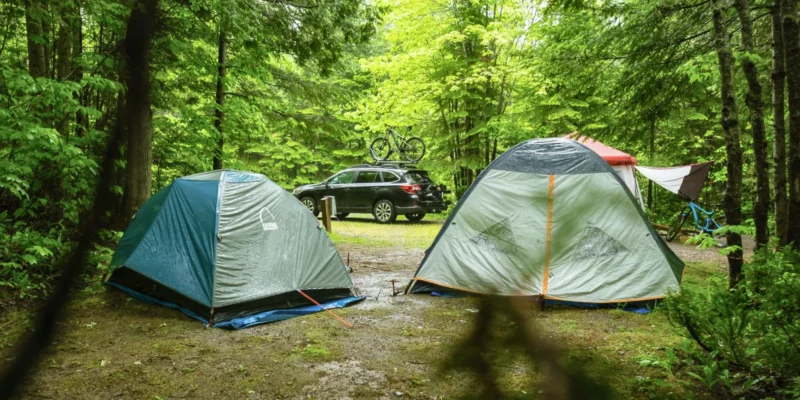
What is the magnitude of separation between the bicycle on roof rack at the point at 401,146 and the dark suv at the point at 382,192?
1680mm

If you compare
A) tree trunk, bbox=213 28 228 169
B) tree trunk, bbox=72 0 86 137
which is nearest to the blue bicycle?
tree trunk, bbox=213 28 228 169

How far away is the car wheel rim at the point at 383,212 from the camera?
12.7 metres

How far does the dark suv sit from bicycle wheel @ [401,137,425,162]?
1854 mm

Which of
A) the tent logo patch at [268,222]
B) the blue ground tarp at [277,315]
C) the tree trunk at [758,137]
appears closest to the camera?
the tree trunk at [758,137]

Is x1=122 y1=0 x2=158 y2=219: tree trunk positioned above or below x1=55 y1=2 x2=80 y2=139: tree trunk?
below

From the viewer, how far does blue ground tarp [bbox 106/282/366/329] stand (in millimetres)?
4594

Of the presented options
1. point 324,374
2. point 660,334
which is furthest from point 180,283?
point 660,334

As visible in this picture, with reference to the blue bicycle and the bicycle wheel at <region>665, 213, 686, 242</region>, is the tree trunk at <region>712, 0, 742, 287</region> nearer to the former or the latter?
the blue bicycle

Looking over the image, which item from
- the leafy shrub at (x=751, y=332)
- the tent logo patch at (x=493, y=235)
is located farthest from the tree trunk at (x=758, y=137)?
the tent logo patch at (x=493, y=235)

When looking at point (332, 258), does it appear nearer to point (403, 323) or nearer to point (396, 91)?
point (403, 323)

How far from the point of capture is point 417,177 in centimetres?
1258

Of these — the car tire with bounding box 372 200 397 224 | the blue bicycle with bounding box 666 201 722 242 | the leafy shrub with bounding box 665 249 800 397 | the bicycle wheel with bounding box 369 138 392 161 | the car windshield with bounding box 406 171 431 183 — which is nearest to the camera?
the leafy shrub with bounding box 665 249 800 397

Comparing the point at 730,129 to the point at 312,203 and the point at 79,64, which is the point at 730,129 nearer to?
the point at 79,64

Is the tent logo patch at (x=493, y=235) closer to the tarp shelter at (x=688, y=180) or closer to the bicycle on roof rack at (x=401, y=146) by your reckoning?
the tarp shelter at (x=688, y=180)
